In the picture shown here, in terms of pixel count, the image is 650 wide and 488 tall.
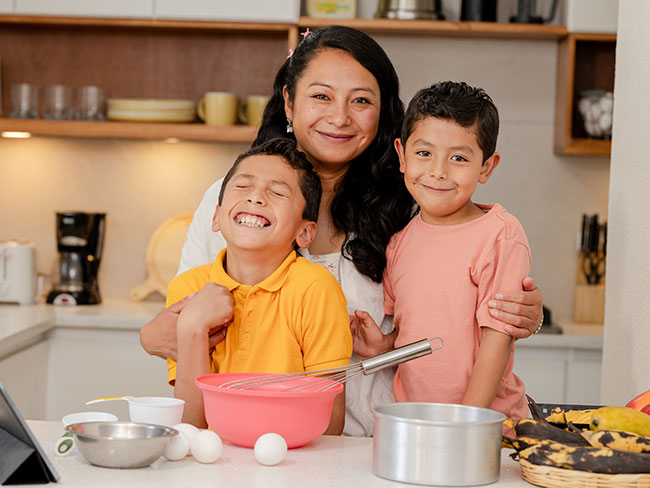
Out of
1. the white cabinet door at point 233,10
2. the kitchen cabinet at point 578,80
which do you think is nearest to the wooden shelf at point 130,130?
the white cabinet door at point 233,10

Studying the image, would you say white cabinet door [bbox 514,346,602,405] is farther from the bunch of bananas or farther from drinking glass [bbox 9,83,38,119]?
drinking glass [bbox 9,83,38,119]

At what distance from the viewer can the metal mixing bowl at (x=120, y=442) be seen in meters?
0.96

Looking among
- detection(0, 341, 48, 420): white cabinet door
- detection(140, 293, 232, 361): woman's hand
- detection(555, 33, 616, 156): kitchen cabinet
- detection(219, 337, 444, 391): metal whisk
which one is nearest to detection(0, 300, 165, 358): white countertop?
detection(0, 341, 48, 420): white cabinet door

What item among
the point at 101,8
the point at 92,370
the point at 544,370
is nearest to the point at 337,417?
→ the point at 544,370

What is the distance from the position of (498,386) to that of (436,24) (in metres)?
1.79

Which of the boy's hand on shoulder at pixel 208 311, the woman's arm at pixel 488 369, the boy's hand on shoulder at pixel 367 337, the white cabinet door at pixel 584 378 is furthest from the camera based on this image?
the white cabinet door at pixel 584 378

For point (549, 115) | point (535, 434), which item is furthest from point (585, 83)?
point (535, 434)

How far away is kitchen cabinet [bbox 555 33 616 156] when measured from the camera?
2887 millimetres

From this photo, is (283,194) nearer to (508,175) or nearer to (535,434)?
(535,434)

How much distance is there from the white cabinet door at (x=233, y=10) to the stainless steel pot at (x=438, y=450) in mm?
2137

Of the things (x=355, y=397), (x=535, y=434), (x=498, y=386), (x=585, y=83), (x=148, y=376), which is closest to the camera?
(x=535, y=434)

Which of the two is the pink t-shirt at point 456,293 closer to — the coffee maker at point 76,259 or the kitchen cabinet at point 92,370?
the kitchen cabinet at point 92,370

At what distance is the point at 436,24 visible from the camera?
2.89 meters

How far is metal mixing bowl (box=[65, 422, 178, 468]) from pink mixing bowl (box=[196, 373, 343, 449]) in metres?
0.08
